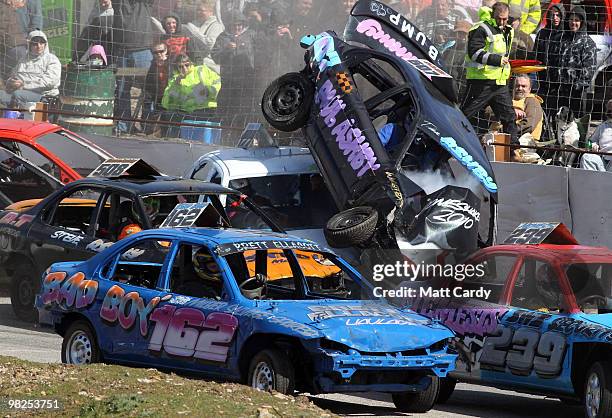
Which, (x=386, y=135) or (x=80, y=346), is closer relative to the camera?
(x=80, y=346)

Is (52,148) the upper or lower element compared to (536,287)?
upper

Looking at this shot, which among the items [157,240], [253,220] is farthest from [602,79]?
[157,240]

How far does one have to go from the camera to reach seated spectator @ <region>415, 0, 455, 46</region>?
18391mm

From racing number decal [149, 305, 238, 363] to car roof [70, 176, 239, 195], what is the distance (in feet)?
11.4

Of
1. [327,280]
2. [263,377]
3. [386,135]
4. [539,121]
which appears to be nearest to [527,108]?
[539,121]

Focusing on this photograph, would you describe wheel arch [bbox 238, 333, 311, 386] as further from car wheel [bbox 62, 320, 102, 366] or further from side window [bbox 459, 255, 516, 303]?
side window [bbox 459, 255, 516, 303]

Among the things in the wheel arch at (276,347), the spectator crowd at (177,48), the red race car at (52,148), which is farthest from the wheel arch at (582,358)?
the spectator crowd at (177,48)

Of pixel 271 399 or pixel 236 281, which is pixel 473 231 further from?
pixel 271 399

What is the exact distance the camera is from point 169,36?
794 inches

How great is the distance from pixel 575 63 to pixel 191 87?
5246 mm

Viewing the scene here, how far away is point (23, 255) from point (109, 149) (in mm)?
5445

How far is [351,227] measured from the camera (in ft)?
44.9

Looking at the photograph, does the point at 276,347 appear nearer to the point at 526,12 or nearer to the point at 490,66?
the point at 490,66

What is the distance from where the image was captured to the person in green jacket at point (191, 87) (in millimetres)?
20016
